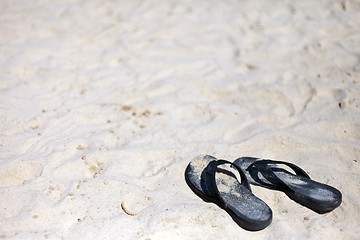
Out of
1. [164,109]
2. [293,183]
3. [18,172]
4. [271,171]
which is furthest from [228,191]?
[18,172]

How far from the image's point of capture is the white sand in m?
1.92

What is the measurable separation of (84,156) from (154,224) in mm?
726

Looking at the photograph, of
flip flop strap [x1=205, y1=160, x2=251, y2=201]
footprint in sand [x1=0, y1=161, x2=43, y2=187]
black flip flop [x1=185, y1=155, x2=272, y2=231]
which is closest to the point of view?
black flip flop [x1=185, y1=155, x2=272, y2=231]

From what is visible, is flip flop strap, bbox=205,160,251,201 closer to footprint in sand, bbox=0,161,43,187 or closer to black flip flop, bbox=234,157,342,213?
black flip flop, bbox=234,157,342,213

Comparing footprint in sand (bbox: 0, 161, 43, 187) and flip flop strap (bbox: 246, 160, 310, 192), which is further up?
footprint in sand (bbox: 0, 161, 43, 187)

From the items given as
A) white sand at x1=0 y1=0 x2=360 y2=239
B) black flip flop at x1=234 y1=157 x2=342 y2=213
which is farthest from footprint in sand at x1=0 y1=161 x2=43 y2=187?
black flip flop at x1=234 y1=157 x2=342 y2=213

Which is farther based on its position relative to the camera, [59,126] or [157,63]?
[157,63]

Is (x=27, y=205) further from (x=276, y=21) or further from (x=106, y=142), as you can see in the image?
(x=276, y=21)

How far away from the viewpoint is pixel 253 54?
11.0 feet

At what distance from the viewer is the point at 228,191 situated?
202 centimetres

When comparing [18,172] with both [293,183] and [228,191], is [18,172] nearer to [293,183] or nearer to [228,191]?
[228,191]

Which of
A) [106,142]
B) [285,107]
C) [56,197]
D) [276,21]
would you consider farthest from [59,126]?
[276,21]

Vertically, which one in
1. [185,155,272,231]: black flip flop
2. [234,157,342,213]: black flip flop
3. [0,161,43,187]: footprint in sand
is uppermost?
[0,161,43,187]: footprint in sand

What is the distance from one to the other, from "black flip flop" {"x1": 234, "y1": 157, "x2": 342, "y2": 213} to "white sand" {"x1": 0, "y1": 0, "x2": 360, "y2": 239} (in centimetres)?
6
